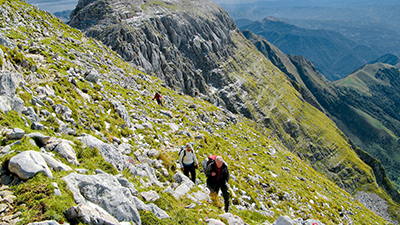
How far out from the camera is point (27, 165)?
6.02 m

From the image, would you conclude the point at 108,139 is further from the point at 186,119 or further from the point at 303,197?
the point at 303,197

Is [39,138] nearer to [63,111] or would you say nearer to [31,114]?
[31,114]

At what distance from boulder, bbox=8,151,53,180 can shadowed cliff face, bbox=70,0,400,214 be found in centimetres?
6143

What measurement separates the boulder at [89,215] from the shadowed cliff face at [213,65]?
62601 mm

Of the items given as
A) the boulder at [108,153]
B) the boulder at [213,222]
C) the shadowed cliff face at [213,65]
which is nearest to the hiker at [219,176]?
the boulder at [213,222]

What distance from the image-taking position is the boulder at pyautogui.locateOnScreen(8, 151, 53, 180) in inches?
230

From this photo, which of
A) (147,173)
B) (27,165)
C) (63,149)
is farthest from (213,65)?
(27,165)

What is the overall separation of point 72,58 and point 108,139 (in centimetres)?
1665

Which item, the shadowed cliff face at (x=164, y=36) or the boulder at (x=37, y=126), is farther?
the shadowed cliff face at (x=164, y=36)

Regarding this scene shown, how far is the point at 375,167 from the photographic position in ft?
637

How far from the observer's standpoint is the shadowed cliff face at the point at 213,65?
76.0 metres

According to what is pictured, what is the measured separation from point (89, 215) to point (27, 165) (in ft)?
8.25

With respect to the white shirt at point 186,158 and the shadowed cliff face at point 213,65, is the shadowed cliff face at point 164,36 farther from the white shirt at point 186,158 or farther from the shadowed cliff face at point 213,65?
the white shirt at point 186,158

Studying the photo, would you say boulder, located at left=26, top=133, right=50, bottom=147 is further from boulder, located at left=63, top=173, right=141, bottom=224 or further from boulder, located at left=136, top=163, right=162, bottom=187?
boulder, located at left=136, top=163, right=162, bottom=187
